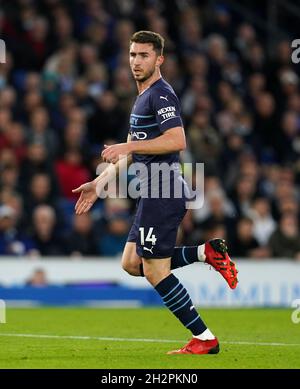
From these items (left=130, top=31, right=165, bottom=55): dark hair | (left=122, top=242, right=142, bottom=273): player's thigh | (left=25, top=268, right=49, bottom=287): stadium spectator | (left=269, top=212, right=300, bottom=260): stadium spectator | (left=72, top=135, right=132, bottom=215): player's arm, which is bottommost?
(left=25, top=268, right=49, bottom=287): stadium spectator

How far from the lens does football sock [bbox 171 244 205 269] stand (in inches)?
376

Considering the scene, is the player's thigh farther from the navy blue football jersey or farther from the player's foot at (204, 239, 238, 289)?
the navy blue football jersey

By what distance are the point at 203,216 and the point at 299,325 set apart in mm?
5328

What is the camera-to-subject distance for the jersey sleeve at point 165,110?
9.30 metres

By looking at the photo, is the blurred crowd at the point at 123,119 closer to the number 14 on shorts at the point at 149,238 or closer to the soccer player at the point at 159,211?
the soccer player at the point at 159,211

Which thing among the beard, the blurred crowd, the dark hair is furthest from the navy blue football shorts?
the blurred crowd

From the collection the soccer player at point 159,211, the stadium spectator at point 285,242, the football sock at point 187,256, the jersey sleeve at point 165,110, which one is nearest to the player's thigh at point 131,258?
the soccer player at point 159,211

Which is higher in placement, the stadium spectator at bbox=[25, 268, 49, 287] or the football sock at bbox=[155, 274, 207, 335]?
the football sock at bbox=[155, 274, 207, 335]

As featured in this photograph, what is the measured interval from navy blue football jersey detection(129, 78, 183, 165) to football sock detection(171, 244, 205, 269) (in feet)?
2.40

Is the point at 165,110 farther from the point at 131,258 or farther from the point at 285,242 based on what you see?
the point at 285,242

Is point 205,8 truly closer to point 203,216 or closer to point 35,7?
point 35,7

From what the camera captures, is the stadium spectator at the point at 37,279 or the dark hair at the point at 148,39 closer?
the dark hair at the point at 148,39

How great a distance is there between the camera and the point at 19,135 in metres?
Answer: 17.6

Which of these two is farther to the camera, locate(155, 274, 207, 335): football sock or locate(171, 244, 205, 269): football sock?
locate(171, 244, 205, 269): football sock
